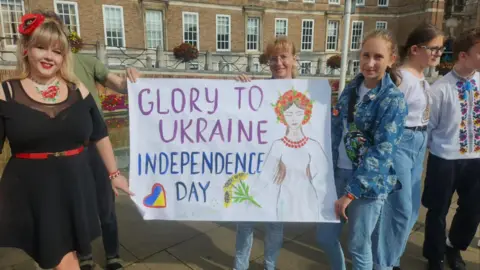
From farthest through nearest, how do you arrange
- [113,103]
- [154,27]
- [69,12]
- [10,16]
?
[154,27] < [69,12] < [10,16] < [113,103]

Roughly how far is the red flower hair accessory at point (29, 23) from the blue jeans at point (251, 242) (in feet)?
5.98

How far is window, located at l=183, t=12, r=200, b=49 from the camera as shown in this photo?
24188 mm

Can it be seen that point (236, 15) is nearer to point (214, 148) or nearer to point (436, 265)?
point (214, 148)

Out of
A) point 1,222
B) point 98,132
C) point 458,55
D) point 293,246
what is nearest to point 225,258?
point 293,246

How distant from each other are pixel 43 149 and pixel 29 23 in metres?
0.68

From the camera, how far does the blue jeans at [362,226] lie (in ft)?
6.90

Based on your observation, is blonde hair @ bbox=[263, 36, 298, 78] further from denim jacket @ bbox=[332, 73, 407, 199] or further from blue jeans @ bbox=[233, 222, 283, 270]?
blue jeans @ bbox=[233, 222, 283, 270]

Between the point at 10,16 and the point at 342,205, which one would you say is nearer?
the point at 342,205

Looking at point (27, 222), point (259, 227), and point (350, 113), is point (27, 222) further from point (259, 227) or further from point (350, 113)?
point (259, 227)

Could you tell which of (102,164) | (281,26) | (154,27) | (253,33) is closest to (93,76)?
(102,164)

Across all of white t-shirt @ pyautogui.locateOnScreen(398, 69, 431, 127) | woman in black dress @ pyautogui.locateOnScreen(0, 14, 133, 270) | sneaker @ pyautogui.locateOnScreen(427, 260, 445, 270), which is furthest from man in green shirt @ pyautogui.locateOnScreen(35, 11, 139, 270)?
sneaker @ pyautogui.locateOnScreen(427, 260, 445, 270)

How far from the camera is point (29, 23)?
182cm

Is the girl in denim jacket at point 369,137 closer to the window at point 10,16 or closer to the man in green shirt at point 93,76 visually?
the man in green shirt at point 93,76

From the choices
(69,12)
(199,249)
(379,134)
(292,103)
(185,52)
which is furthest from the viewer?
(69,12)
